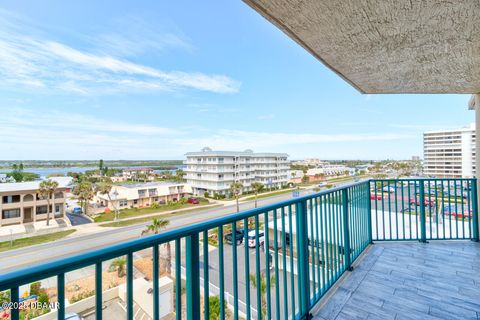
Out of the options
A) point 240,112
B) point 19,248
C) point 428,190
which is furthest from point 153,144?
point 428,190

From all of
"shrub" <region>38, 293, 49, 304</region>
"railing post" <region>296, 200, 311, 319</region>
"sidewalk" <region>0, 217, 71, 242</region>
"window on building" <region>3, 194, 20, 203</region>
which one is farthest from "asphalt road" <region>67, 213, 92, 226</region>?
"shrub" <region>38, 293, 49, 304</region>

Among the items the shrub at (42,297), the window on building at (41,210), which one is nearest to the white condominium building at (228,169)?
the window on building at (41,210)

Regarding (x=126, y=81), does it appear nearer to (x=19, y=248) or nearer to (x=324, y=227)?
(x=19, y=248)

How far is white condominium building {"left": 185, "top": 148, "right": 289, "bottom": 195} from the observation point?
33.9m

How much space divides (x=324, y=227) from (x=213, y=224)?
1.43 metres

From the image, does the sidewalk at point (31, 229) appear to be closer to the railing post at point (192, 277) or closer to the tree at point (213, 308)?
the tree at point (213, 308)

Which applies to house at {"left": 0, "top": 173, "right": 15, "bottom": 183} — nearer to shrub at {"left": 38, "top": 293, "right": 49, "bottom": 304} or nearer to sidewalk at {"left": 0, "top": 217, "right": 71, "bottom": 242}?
sidewalk at {"left": 0, "top": 217, "right": 71, "bottom": 242}

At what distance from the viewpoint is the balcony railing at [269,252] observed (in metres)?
0.83

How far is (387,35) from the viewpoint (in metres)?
1.83

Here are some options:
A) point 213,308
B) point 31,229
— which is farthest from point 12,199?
point 213,308

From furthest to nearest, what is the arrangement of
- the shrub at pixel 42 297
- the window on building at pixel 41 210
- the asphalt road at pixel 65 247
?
1. the window on building at pixel 41 210
2. the asphalt road at pixel 65 247
3. the shrub at pixel 42 297

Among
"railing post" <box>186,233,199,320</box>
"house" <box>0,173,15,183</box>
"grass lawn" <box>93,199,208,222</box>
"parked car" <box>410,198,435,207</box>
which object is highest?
"railing post" <box>186,233,199,320</box>

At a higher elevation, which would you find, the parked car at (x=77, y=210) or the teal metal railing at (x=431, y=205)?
the teal metal railing at (x=431, y=205)

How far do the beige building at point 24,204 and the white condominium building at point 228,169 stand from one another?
17.1 m
